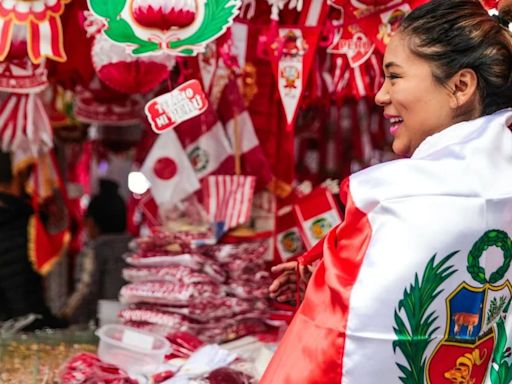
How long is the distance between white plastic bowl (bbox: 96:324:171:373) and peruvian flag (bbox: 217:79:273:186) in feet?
2.29

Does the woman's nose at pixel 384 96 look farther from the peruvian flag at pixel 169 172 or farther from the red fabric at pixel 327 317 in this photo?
the peruvian flag at pixel 169 172

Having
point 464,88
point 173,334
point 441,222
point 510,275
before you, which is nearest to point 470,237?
point 441,222

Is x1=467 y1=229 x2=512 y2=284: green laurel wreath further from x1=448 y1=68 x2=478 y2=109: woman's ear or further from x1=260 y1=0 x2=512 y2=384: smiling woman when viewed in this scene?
x1=448 y1=68 x2=478 y2=109: woman's ear

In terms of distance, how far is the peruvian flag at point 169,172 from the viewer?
2.81m

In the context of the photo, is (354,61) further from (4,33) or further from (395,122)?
(4,33)

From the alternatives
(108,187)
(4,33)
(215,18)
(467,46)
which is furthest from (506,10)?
(108,187)

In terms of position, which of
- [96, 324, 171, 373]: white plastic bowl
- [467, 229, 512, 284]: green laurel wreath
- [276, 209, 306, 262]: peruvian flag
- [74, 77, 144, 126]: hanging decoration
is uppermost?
[74, 77, 144, 126]: hanging decoration

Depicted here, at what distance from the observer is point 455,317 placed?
4.71ft

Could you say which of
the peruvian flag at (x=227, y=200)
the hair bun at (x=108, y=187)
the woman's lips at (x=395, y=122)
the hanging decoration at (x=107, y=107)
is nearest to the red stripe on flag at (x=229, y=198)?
the peruvian flag at (x=227, y=200)

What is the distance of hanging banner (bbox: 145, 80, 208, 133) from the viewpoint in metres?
2.13

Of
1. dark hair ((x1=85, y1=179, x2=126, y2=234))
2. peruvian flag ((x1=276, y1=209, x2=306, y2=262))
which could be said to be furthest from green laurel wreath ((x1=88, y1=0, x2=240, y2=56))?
dark hair ((x1=85, y1=179, x2=126, y2=234))

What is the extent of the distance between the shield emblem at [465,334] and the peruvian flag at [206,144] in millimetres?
1510

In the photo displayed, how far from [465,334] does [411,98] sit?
17.8 inches

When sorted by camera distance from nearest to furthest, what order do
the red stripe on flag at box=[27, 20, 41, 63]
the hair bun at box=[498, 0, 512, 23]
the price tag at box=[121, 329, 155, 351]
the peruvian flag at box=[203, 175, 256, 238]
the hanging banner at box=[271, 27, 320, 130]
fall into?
the hair bun at box=[498, 0, 512, 23] → the red stripe on flag at box=[27, 20, 41, 63] → the hanging banner at box=[271, 27, 320, 130] → the price tag at box=[121, 329, 155, 351] → the peruvian flag at box=[203, 175, 256, 238]
